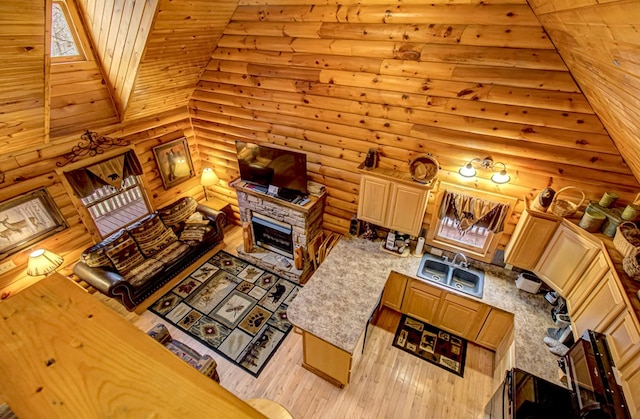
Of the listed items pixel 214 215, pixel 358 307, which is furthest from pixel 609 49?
pixel 214 215

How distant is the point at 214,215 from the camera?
520 centimetres

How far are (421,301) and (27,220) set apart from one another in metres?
5.09

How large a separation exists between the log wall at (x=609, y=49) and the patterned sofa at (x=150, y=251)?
4.88 meters

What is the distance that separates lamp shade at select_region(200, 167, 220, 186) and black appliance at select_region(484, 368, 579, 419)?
5.01m

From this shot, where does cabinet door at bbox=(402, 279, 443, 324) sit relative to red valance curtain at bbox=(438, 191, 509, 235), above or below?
below

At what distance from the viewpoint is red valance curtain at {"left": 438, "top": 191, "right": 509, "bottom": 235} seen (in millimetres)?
3414

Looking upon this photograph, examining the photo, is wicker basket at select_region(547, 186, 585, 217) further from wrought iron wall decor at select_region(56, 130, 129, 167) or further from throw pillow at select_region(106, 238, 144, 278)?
wrought iron wall decor at select_region(56, 130, 129, 167)

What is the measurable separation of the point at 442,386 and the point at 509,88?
3.37 meters

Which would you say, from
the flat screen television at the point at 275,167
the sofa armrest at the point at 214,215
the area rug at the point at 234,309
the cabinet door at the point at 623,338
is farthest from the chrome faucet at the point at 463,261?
the sofa armrest at the point at 214,215

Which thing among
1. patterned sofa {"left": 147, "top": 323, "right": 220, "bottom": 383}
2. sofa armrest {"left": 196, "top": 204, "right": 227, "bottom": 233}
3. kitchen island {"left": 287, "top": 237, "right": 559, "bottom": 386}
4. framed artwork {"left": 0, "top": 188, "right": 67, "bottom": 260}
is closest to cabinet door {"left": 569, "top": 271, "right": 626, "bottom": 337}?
kitchen island {"left": 287, "top": 237, "right": 559, "bottom": 386}

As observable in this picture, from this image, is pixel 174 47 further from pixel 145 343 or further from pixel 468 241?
pixel 468 241

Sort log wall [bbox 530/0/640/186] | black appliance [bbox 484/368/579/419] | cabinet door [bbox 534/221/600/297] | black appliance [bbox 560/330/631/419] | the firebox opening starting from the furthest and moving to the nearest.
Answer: the firebox opening → cabinet door [bbox 534/221/600/297] → black appliance [bbox 484/368/579/419] → black appliance [bbox 560/330/631/419] → log wall [bbox 530/0/640/186]

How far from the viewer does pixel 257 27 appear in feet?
12.0

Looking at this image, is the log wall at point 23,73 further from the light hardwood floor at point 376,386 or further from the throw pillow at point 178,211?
the light hardwood floor at point 376,386
